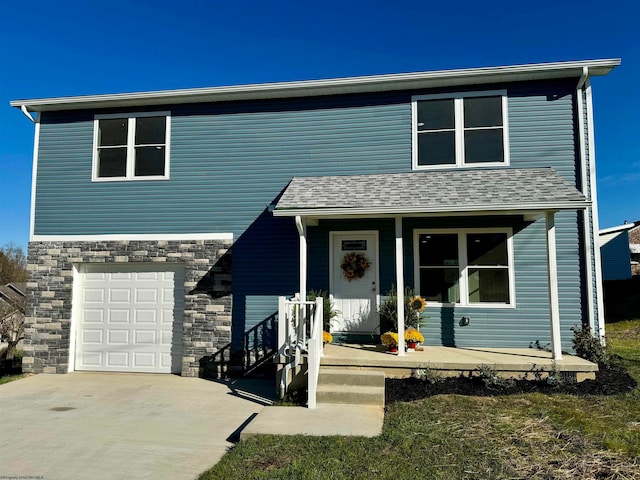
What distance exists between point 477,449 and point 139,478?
3.20 meters

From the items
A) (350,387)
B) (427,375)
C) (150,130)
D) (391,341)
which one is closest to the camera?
(350,387)

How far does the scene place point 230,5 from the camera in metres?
10.5

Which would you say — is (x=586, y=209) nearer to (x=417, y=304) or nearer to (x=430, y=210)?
(x=430, y=210)

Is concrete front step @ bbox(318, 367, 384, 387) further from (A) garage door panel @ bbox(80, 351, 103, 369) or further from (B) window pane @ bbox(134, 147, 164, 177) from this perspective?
(B) window pane @ bbox(134, 147, 164, 177)

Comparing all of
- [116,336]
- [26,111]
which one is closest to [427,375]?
[116,336]

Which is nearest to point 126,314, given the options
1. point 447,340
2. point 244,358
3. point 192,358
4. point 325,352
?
point 192,358

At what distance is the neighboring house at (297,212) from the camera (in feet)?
24.0

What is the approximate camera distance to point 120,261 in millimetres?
8336

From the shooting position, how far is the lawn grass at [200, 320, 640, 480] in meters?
3.69

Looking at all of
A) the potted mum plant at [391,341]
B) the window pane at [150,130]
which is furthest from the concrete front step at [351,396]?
the window pane at [150,130]

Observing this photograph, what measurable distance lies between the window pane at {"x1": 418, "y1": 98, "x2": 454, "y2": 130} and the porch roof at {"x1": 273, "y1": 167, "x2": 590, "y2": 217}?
2.95 ft

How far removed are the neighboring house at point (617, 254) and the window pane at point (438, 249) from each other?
19082 mm

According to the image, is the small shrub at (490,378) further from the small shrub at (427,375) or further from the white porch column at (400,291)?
the white porch column at (400,291)

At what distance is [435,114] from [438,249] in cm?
253
